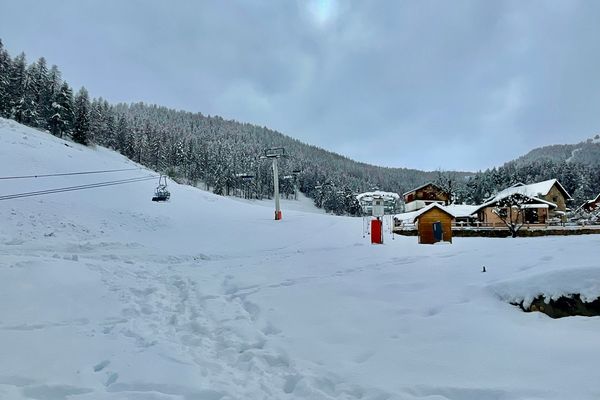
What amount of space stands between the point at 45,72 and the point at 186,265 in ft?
279

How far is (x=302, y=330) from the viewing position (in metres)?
6.80

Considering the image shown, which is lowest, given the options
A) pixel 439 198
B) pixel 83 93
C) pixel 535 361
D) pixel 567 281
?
pixel 535 361

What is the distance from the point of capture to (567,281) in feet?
22.5

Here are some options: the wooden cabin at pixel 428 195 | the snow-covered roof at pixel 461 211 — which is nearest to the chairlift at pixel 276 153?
the snow-covered roof at pixel 461 211

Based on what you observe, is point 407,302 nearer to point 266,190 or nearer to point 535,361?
point 535,361

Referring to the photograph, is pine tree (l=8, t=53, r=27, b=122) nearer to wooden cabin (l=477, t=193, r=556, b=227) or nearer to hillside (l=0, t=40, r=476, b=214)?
hillside (l=0, t=40, r=476, b=214)

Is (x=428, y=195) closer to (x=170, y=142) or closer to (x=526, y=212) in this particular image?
(x=526, y=212)

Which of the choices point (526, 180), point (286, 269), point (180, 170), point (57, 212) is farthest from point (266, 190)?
point (286, 269)

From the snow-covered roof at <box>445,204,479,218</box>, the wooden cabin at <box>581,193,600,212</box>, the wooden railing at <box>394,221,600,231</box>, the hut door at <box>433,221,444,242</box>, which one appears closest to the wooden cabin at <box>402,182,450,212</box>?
the snow-covered roof at <box>445,204,479,218</box>

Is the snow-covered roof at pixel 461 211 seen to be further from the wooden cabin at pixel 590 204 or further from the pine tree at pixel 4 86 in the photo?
the pine tree at pixel 4 86

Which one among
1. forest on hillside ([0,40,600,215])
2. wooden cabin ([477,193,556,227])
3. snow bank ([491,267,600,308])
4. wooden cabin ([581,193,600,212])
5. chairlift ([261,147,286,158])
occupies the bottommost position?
snow bank ([491,267,600,308])

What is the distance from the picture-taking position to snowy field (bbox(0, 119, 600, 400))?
4.54 metres

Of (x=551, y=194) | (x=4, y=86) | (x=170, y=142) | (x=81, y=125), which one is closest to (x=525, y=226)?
(x=551, y=194)

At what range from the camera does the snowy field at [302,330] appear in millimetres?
4535
